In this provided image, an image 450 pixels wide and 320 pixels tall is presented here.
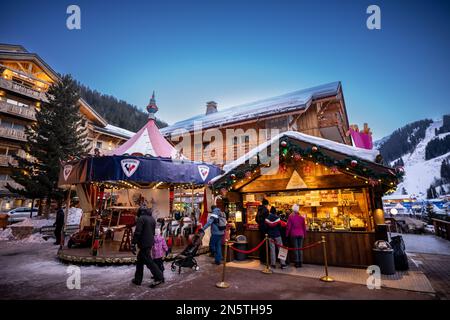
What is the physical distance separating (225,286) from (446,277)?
5873 mm

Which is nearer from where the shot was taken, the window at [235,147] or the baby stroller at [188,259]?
the baby stroller at [188,259]

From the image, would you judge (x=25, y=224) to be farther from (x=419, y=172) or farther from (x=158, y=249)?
(x=419, y=172)

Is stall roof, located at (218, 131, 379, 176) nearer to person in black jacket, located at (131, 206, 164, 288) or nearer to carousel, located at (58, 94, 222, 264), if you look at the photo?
carousel, located at (58, 94, 222, 264)

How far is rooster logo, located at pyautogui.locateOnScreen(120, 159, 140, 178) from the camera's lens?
7.98 metres

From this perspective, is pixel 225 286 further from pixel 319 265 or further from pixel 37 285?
pixel 37 285

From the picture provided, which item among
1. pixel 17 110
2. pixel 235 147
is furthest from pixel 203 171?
pixel 17 110

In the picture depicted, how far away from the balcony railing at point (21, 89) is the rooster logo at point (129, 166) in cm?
2623

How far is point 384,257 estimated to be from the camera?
240 inches

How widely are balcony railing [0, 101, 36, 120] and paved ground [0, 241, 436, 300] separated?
24.8m

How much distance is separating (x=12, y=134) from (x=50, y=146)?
33.6ft

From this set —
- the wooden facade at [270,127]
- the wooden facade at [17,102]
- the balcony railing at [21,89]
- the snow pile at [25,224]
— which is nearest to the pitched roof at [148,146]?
the wooden facade at [270,127]

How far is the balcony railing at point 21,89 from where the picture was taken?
76.9 feet

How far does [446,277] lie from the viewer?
5773 mm

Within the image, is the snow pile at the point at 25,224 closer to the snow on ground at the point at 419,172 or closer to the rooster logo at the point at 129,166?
the rooster logo at the point at 129,166
